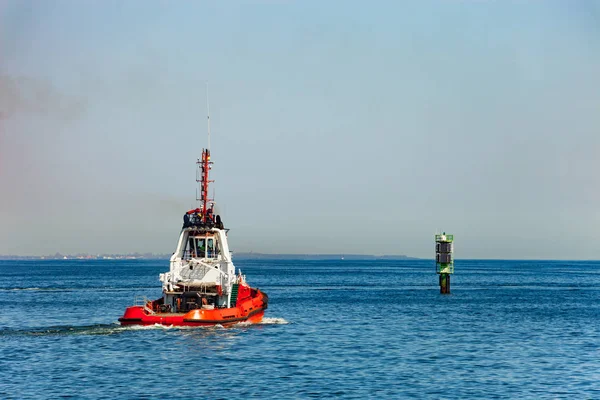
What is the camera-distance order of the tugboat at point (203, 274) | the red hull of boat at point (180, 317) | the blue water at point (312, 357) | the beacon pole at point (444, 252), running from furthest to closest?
the beacon pole at point (444, 252) < the tugboat at point (203, 274) < the red hull of boat at point (180, 317) < the blue water at point (312, 357)

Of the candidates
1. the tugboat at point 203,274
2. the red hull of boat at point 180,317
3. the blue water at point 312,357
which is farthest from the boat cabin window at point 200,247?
the blue water at point 312,357

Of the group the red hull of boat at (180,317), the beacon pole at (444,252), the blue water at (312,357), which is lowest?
the blue water at (312,357)

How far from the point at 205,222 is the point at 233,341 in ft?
40.2

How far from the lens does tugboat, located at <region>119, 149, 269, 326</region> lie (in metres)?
56.1

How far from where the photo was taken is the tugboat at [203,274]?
56.1 m

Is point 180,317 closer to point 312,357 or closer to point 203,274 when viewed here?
point 203,274

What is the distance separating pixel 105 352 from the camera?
44750mm

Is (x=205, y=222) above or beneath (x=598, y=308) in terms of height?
above

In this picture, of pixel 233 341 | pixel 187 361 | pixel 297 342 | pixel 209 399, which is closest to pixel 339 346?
pixel 297 342

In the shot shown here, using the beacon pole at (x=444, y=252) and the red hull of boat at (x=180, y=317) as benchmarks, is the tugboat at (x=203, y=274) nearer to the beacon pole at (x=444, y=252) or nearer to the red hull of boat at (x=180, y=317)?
the red hull of boat at (x=180, y=317)

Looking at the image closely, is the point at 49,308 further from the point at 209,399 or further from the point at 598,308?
the point at 598,308

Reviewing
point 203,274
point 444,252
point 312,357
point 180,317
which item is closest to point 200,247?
point 203,274

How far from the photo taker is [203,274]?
58.1 meters

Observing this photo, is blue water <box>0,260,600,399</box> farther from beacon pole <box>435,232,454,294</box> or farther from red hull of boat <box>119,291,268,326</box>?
beacon pole <box>435,232,454,294</box>
